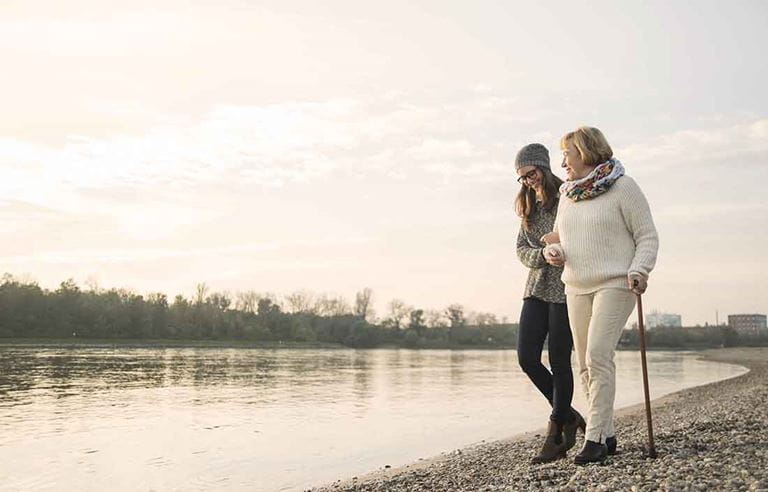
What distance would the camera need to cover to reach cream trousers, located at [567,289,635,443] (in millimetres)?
4016

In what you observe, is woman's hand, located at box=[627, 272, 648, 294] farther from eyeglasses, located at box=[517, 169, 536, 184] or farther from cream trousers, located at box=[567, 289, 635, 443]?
eyeglasses, located at box=[517, 169, 536, 184]

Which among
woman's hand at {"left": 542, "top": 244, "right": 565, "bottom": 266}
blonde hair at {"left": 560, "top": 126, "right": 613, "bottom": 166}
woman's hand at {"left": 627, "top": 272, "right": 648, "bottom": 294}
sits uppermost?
A: blonde hair at {"left": 560, "top": 126, "right": 613, "bottom": 166}

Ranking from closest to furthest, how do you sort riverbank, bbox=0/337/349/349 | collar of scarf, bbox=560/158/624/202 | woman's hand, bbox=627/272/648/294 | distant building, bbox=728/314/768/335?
1. woman's hand, bbox=627/272/648/294
2. collar of scarf, bbox=560/158/624/202
3. riverbank, bbox=0/337/349/349
4. distant building, bbox=728/314/768/335

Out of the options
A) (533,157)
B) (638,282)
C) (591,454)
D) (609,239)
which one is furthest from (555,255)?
(591,454)

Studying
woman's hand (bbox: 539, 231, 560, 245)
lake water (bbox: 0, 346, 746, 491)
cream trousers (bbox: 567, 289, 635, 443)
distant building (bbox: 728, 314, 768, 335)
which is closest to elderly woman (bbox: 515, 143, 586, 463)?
woman's hand (bbox: 539, 231, 560, 245)

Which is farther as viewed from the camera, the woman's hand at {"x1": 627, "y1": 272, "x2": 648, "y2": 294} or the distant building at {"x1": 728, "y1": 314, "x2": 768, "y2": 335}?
the distant building at {"x1": 728, "y1": 314, "x2": 768, "y2": 335}

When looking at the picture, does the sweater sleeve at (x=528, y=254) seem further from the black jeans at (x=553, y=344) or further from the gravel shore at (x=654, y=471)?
the gravel shore at (x=654, y=471)

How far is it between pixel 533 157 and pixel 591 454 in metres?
1.98

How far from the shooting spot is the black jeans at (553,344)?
14.7 ft

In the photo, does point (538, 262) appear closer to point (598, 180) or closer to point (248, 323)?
point (598, 180)

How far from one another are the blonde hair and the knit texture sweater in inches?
23.8

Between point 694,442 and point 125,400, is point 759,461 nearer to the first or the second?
point 694,442

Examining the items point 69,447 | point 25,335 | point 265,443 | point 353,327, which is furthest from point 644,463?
point 353,327

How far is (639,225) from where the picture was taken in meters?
4.03
